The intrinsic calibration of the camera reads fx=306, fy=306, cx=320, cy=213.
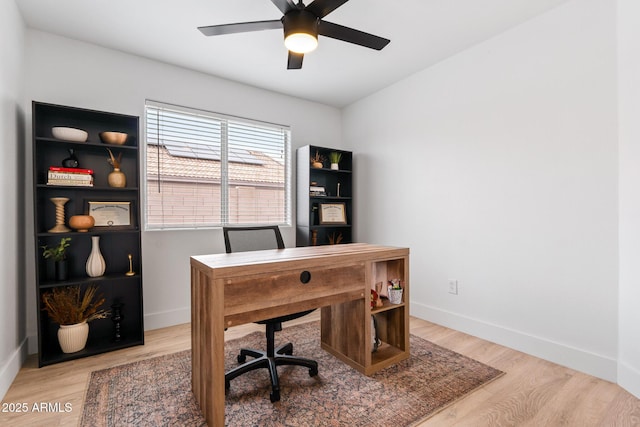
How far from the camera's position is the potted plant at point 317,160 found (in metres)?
3.68

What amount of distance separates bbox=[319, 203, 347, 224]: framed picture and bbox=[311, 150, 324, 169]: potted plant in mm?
472

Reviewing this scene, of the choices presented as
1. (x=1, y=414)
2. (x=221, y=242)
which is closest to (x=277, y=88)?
(x=221, y=242)

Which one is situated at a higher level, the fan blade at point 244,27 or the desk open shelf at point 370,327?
the fan blade at point 244,27

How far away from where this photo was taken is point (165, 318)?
2928mm

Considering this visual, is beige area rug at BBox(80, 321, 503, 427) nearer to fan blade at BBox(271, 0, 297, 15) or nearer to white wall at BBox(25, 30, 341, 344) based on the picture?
white wall at BBox(25, 30, 341, 344)

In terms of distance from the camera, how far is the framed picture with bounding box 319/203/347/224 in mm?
3777

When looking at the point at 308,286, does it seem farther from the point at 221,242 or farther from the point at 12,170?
the point at 12,170

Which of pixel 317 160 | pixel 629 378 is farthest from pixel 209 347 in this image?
pixel 317 160

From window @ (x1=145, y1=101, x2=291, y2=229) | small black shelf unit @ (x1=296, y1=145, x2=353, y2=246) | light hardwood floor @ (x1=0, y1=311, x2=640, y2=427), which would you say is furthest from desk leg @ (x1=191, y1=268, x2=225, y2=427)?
small black shelf unit @ (x1=296, y1=145, x2=353, y2=246)

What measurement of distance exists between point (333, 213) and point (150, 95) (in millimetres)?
2308

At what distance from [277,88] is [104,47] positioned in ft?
5.40

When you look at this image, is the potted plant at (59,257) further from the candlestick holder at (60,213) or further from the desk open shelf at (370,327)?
the desk open shelf at (370,327)

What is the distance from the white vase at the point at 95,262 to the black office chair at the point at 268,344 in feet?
3.65

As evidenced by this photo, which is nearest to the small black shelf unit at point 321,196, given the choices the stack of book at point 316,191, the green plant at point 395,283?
the stack of book at point 316,191
